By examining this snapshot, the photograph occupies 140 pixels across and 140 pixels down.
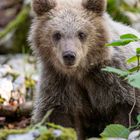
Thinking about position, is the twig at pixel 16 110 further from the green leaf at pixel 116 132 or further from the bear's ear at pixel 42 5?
the green leaf at pixel 116 132

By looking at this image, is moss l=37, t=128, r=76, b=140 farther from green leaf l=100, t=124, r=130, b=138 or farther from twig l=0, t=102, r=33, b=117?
twig l=0, t=102, r=33, b=117

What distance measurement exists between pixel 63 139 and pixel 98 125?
3136 millimetres

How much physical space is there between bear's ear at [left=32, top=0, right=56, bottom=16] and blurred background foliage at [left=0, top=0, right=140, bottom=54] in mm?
5505

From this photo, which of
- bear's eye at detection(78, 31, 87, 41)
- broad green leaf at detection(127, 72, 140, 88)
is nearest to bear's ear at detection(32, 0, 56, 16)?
bear's eye at detection(78, 31, 87, 41)

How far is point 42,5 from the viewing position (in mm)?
7750

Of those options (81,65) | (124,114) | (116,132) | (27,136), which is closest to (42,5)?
(81,65)

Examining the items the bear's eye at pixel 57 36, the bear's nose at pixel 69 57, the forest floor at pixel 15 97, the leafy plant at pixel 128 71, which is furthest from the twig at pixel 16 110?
the leafy plant at pixel 128 71

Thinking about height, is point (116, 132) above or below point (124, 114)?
above

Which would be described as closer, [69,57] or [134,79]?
[134,79]

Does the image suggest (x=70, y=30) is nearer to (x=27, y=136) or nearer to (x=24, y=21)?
(x=27, y=136)

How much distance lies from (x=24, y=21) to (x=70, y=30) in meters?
6.88

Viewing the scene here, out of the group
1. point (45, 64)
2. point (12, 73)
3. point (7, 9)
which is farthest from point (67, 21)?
point (7, 9)

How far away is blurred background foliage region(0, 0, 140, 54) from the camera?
44.2ft

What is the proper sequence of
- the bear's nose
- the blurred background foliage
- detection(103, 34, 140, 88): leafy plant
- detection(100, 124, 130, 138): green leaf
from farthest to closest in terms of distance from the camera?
the blurred background foliage, the bear's nose, detection(103, 34, 140, 88): leafy plant, detection(100, 124, 130, 138): green leaf
